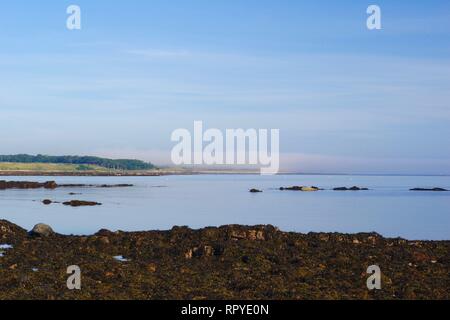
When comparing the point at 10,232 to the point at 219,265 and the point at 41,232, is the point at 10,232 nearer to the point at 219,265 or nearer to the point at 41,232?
the point at 41,232

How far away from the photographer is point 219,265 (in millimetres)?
22109

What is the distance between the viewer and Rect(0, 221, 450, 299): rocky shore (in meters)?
17.1

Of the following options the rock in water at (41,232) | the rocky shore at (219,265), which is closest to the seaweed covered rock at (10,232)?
the rocky shore at (219,265)

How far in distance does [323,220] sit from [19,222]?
26001mm

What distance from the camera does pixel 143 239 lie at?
92.0ft

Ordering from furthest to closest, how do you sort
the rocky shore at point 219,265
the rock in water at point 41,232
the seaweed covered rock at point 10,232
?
the rock in water at point 41,232 < the seaweed covered rock at point 10,232 < the rocky shore at point 219,265

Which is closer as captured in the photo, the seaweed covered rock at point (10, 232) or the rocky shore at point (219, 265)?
the rocky shore at point (219, 265)

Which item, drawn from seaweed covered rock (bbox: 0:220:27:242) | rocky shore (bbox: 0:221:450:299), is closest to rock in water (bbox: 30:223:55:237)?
rocky shore (bbox: 0:221:450:299)

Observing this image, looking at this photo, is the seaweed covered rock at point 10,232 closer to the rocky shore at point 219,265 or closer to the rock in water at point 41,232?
the rocky shore at point 219,265

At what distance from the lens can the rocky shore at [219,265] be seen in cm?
1711

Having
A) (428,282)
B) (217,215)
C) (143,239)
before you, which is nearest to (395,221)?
(217,215)

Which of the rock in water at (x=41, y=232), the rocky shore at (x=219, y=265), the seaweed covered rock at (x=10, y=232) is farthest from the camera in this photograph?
the rock in water at (x=41, y=232)

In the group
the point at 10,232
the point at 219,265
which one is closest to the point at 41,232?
the point at 10,232
